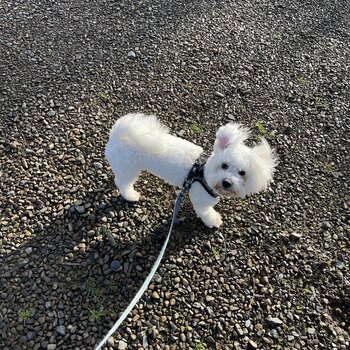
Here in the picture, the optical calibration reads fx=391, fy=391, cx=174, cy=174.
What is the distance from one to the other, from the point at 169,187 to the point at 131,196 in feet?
1.77

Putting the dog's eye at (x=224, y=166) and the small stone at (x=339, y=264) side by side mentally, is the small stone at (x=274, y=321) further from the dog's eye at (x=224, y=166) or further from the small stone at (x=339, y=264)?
the dog's eye at (x=224, y=166)

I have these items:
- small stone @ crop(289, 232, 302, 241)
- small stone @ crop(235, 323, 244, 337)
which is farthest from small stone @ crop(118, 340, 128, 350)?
small stone @ crop(289, 232, 302, 241)

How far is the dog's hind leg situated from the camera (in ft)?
13.5

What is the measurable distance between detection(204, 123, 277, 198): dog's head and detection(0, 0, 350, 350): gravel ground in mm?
1057

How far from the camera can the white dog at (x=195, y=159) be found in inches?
139

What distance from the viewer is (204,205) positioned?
413 cm

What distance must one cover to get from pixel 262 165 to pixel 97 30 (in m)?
4.22

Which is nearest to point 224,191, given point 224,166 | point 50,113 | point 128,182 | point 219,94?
point 224,166

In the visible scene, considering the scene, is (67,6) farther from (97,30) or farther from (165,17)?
(165,17)

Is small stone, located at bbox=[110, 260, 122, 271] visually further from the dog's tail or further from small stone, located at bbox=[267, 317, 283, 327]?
small stone, located at bbox=[267, 317, 283, 327]

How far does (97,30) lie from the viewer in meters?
6.41

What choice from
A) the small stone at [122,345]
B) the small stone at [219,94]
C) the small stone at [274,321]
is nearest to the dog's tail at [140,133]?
the small stone at [122,345]

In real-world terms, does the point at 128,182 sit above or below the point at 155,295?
above

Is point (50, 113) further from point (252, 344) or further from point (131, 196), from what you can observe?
point (252, 344)
